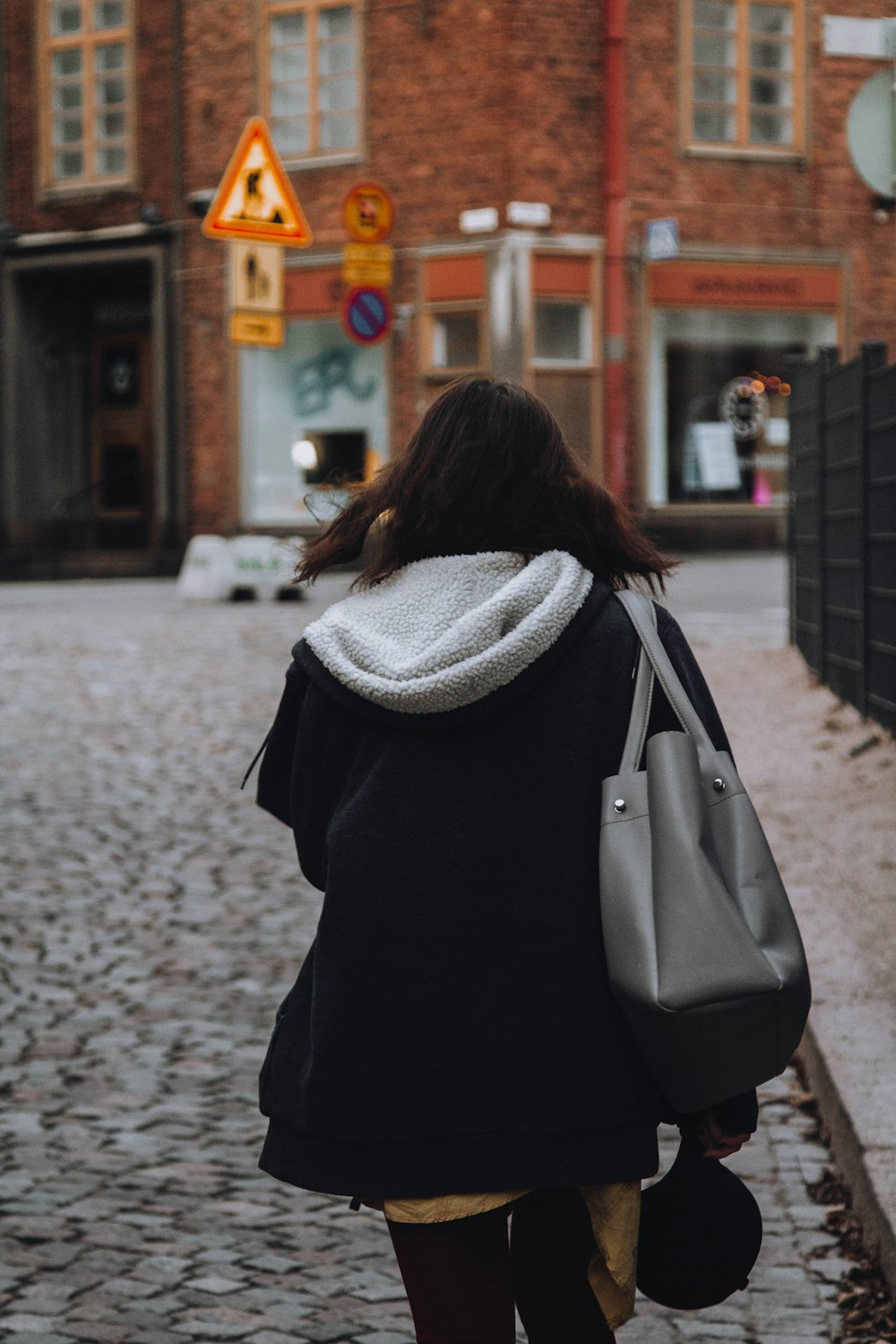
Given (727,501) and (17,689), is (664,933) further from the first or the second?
(727,501)

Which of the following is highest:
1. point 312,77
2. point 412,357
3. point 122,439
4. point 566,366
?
point 312,77

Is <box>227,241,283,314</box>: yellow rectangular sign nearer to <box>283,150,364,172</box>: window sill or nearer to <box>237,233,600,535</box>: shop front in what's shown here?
<box>237,233,600,535</box>: shop front

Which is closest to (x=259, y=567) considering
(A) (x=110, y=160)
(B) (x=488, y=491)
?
(A) (x=110, y=160)

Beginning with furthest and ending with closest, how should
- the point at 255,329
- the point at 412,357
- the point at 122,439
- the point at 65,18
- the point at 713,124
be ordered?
the point at 122,439 → the point at 65,18 → the point at 713,124 → the point at 412,357 → the point at 255,329

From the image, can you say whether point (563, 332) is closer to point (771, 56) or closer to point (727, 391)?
point (727, 391)

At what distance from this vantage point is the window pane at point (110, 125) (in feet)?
82.8

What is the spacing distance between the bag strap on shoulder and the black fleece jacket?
0.02 meters

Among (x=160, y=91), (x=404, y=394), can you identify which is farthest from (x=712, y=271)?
(x=160, y=91)

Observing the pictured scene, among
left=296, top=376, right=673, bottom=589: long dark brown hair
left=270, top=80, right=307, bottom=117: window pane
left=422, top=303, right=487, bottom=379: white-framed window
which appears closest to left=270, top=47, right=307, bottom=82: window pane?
left=270, top=80, right=307, bottom=117: window pane

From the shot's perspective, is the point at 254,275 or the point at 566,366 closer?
the point at 254,275

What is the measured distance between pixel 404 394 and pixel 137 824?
15071 millimetres

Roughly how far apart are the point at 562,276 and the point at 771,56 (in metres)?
3.94

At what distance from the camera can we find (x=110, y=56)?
25266mm

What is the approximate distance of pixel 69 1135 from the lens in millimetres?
4695
